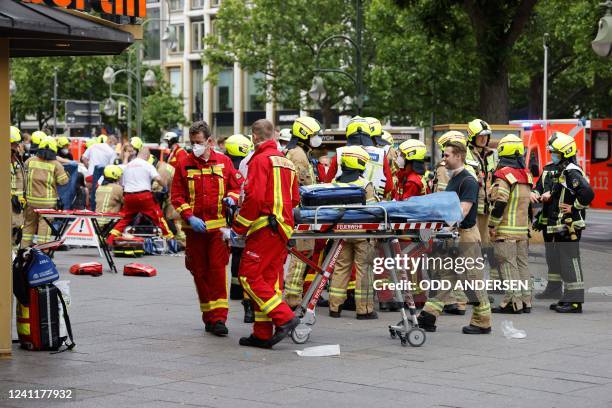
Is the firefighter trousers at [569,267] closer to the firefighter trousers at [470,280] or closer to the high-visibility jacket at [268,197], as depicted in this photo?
the firefighter trousers at [470,280]

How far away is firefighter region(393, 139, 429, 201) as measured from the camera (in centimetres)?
1280

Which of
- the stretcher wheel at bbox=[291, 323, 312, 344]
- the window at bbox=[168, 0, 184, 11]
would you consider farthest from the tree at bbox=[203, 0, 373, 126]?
the stretcher wheel at bbox=[291, 323, 312, 344]

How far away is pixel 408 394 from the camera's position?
26.3ft

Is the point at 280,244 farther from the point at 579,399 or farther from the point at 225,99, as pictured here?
the point at 225,99

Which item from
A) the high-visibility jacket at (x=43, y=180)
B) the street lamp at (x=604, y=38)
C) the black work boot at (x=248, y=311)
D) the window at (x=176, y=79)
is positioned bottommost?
the black work boot at (x=248, y=311)

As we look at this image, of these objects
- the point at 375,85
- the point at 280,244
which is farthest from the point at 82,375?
the point at 375,85

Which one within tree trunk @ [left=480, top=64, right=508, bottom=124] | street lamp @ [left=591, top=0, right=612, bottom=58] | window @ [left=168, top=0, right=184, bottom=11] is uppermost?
window @ [left=168, top=0, right=184, bottom=11]

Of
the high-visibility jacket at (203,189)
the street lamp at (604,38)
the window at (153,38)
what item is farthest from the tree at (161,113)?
the high-visibility jacket at (203,189)

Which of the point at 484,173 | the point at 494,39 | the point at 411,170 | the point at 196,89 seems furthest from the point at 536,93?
the point at 411,170

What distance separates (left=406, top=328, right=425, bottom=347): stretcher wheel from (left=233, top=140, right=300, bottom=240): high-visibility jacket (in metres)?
1.33

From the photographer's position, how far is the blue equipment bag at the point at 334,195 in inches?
400

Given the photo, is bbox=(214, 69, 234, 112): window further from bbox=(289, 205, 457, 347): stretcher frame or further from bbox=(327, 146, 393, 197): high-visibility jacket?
bbox=(289, 205, 457, 347): stretcher frame

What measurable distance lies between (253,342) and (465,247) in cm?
213

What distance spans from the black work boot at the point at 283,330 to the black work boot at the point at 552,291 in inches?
163
